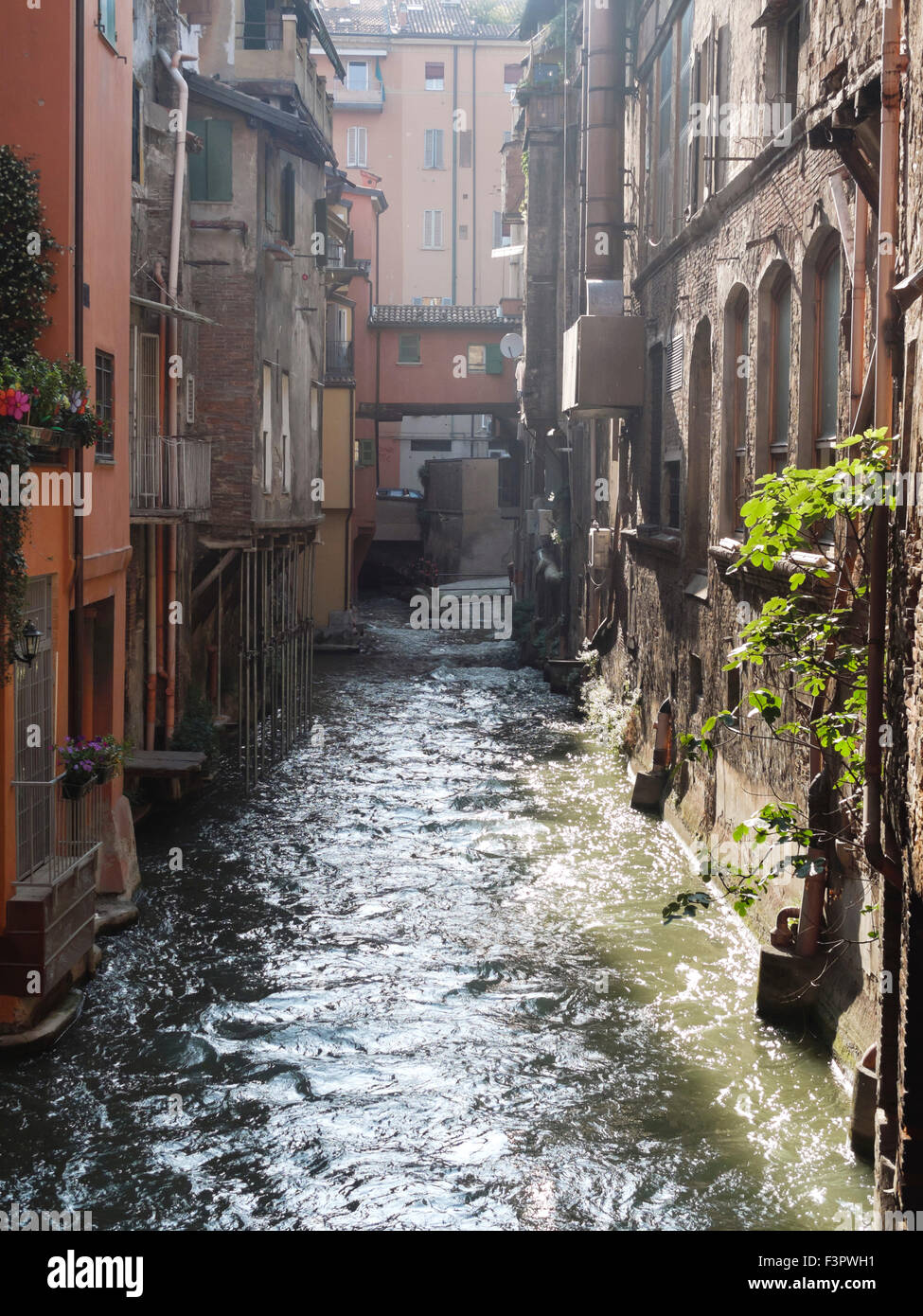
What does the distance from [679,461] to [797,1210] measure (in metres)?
10.8

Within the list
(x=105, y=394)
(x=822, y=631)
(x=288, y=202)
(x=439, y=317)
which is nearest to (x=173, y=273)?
(x=105, y=394)

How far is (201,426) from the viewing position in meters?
19.6

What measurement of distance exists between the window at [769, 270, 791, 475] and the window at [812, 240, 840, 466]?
0.80m

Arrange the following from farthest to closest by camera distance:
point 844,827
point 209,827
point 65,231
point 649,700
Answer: point 649,700 → point 209,827 → point 65,231 → point 844,827

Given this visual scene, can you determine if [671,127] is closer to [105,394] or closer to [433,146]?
[105,394]

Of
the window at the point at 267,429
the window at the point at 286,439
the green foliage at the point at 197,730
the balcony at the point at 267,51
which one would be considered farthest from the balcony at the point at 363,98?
the green foliage at the point at 197,730

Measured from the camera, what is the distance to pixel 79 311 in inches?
438

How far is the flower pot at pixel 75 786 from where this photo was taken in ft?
33.6

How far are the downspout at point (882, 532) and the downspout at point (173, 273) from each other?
11581mm

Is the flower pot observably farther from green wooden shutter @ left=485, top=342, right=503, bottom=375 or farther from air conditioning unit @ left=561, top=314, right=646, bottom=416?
green wooden shutter @ left=485, top=342, right=503, bottom=375

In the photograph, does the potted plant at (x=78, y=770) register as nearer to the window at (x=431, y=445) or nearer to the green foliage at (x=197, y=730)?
the green foliage at (x=197, y=730)

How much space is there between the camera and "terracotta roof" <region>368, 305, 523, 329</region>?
44031mm
